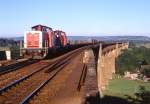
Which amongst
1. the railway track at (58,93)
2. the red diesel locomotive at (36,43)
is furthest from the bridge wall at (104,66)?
the railway track at (58,93)

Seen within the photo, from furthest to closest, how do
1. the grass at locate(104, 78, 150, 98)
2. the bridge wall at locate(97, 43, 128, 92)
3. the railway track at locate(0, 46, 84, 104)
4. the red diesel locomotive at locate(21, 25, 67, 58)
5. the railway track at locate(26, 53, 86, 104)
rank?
1. the grass at locate(104, 78, 150, 98)
2. the bridge wall at locate(97, 43, 128, 92)
3. the red diesel locomotive at locate(21, 25, 67, 58)
4. the railway track at locate(0, 46, 84, 104)
5. the railway track at locate(26, 53, 86, 104)

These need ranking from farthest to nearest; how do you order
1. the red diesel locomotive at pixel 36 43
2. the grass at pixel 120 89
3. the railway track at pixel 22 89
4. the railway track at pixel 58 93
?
the grass at pixel 120 89
the red diesel locomotive at pixel 36 43
the railway track at pixel 22 89
the railway track at pixel 58 93

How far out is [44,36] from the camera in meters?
38.9

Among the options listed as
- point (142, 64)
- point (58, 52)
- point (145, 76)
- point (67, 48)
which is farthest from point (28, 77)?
point (142, 64)

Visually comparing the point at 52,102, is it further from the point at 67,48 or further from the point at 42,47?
the point at 67,48

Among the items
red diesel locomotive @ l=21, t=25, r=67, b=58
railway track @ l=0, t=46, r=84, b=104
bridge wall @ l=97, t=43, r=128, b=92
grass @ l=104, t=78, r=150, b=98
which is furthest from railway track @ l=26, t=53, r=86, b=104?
grass @ l=104, t=78, r=150, b=98

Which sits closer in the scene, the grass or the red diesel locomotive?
the red diesel locomotive

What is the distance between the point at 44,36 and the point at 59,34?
38.5 ft

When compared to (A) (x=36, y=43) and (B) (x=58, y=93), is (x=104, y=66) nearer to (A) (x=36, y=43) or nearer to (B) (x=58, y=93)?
(A) (x=36, y=43)

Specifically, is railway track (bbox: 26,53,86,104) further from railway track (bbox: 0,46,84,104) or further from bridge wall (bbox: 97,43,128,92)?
bridge wall (bbox: 97,43,128,92)

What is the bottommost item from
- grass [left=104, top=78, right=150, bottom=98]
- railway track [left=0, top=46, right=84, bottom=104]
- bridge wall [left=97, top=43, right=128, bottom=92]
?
grass [left=104, top=78, right=150, bottom=98]

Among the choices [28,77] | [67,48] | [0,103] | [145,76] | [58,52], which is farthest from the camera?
[145,76]

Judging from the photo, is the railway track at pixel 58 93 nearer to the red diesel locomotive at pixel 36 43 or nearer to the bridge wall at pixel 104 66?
the bridge wall at pixel 104 66

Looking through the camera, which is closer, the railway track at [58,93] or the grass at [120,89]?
the railway track at [58,93]
